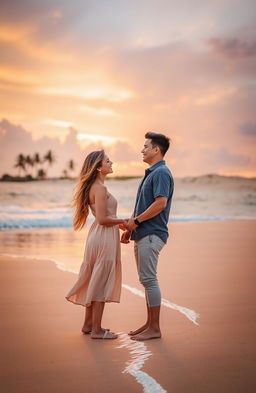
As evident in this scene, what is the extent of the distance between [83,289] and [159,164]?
137 cm

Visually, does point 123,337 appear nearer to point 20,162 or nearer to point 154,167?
point 154,167

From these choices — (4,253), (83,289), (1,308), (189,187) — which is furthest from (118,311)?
(189,187)

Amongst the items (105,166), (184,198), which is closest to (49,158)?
(184,198)

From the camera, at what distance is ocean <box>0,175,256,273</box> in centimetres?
1155

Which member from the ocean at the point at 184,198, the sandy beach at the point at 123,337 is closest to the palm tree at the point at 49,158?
the ocean at the point at 184,198

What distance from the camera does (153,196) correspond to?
5086 millimetres

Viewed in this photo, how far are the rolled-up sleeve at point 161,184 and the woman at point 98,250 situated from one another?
410 millimetres

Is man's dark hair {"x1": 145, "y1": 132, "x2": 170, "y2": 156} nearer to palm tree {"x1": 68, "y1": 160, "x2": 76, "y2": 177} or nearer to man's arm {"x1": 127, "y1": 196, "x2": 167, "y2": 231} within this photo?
man's arm {"x1": 127, "y1": 196, "x2": 167, "y2": 231}

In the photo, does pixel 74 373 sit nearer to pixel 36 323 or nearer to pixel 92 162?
pixel 36 323

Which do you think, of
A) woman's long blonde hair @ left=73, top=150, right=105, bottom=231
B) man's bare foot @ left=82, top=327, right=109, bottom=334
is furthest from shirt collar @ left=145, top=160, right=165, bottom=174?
man's bare foot @ left=82, top=327, right=109, bottom=334

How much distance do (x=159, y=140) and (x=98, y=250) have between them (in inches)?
46.1

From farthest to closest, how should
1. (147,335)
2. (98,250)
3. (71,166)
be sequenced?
1. (71,166)
2. (98,250)
3. (147,335)

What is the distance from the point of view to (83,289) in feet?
17.1

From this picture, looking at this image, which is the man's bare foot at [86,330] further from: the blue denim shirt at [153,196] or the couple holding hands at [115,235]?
the blue denim shirt at [153,196]
